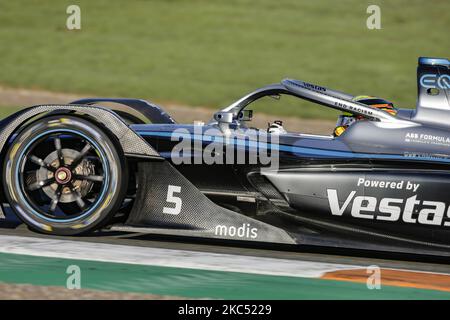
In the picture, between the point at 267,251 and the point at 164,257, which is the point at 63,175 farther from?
the point at 267,251

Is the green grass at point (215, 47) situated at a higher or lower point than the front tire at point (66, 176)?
higher

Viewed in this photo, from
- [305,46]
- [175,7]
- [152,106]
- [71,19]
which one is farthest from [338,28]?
[152,106]

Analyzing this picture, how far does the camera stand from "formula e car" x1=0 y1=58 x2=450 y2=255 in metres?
5.37

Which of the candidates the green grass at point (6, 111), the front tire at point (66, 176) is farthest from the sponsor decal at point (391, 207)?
the green grass at point (6, 111)

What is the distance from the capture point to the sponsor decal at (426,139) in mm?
5602

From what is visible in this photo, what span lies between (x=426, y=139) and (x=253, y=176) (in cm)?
125

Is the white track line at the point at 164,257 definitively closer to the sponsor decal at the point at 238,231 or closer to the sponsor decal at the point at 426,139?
the sponsor decal at the point at 238,231

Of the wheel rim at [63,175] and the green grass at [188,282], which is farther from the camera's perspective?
the wheel rim at [63,175]

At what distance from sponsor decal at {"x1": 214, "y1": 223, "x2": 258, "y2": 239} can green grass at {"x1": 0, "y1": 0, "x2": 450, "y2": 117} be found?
36.3 ft

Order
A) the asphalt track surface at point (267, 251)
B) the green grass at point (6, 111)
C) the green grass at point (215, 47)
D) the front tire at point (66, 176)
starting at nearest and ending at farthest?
1. the asphalt track surface at point (267, 251)
2. the front tire at point (66, 176)
3. the green grass at point (6, 111)
4. the green grass at point (215, 47)

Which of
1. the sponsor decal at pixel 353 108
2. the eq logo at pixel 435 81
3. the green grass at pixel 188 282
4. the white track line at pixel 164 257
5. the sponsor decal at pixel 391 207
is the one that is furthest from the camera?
the eq logo at pixel 435 81

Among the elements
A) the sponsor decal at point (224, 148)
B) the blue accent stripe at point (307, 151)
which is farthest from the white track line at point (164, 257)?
the blue accent stripe at point (307, 151)

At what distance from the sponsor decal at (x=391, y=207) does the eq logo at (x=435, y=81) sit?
3.11ft

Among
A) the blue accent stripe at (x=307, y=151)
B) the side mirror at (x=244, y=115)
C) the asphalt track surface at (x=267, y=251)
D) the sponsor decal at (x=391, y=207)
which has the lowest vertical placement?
the asphalt track surface at (x=267, y=251)
